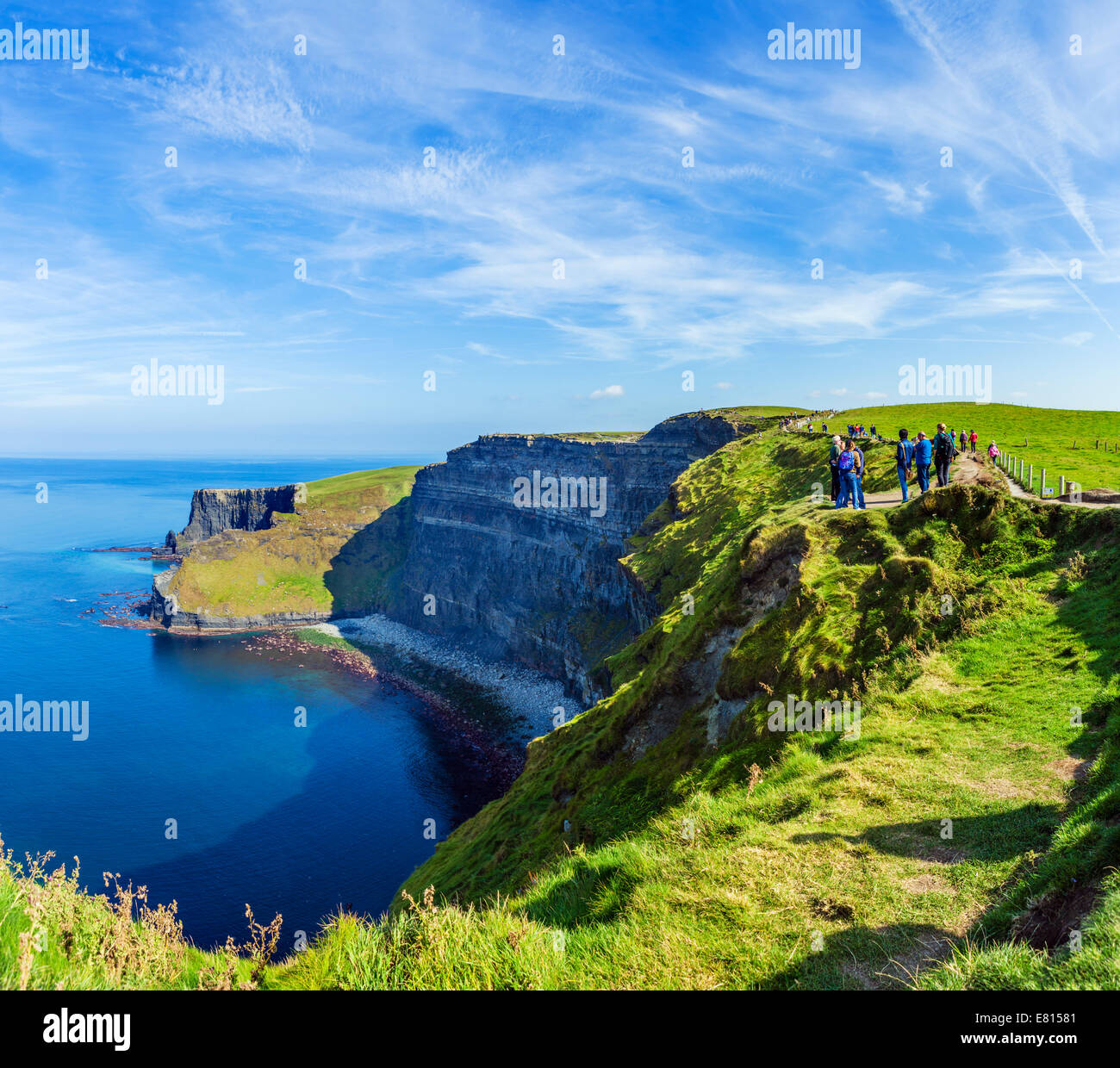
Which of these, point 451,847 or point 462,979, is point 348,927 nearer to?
point 462,979

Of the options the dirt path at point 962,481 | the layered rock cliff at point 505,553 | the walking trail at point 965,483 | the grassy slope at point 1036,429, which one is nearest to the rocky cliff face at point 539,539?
the layered rock cliff at point 505,553

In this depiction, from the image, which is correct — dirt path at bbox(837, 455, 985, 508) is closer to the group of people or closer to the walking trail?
the walking trail

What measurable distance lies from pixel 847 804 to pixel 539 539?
12231 cm

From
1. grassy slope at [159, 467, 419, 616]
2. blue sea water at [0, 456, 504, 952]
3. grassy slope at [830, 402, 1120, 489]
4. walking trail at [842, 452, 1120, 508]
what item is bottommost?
blue sea water at [0, 456, 504, 952]

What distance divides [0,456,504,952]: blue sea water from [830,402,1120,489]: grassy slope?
5305 centimetres

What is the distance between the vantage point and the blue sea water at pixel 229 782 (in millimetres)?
57875

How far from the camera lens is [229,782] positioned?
255 ft

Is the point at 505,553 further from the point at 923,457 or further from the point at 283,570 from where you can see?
the point at 923,457

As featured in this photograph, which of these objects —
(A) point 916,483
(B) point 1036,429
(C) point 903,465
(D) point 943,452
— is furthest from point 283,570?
(D) point 943,452

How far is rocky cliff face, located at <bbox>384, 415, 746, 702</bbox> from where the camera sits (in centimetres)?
10581

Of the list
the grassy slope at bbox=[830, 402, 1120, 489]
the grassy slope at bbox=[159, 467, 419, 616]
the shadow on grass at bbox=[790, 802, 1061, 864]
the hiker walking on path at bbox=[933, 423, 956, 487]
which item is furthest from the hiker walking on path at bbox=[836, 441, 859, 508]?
the grassy slope at bbox=[159, 467, 419, 616]

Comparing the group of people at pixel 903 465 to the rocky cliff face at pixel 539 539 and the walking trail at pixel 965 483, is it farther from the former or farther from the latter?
the rocky cliff face at pixel 539 539

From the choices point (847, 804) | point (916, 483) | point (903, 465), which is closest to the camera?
point (847, 804)

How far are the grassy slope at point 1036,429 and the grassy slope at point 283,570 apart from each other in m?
123
